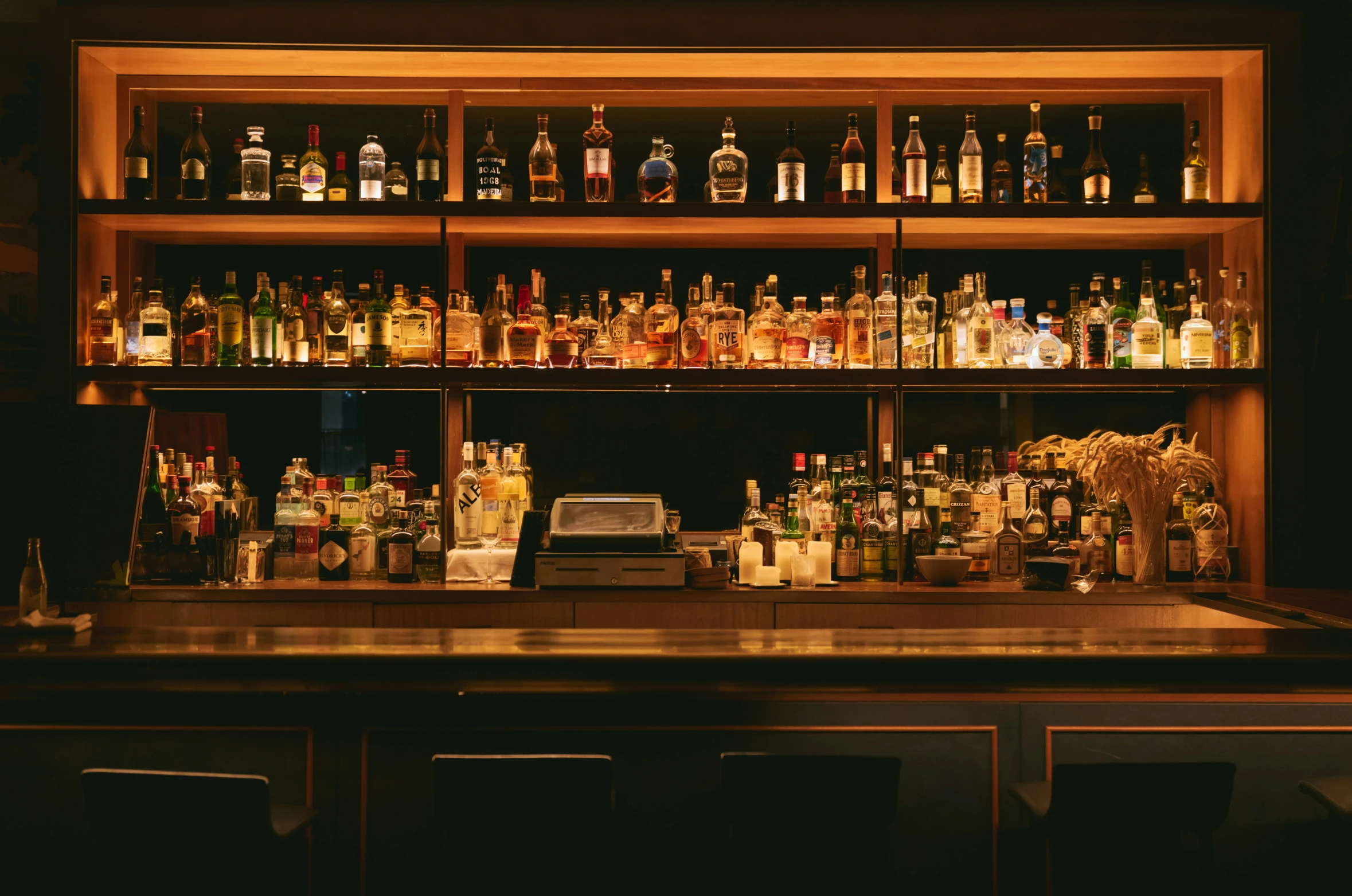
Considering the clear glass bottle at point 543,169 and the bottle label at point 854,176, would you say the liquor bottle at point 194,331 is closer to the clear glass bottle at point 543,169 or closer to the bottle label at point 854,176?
the clear glass bottle at point 543,169

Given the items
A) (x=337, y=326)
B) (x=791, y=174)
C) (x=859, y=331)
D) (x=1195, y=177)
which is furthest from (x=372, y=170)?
(x=1195, y=177)

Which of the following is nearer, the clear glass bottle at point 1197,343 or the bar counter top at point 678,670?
the bar counter top at point 678,670

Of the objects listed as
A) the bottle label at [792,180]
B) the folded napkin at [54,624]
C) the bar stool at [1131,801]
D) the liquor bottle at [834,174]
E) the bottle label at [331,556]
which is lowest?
the bar stool at [1131,801]

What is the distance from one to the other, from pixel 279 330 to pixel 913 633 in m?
2.19

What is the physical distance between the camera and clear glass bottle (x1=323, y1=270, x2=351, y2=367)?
3057 millimetres

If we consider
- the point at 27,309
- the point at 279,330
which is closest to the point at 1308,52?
the point at 279,330

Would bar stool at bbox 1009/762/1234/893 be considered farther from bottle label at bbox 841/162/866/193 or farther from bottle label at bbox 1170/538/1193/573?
bottle label at bbox 841/162/866/193

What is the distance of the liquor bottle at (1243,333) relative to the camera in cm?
295

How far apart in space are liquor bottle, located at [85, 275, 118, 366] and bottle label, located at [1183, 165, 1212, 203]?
338 cm

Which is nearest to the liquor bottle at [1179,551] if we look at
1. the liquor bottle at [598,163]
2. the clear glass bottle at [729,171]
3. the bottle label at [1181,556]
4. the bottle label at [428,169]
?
the bottle label at [1181,556]

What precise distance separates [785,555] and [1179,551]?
3.97 feet

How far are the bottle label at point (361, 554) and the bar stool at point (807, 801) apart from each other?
5.35 feet

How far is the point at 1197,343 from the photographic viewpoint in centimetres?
294

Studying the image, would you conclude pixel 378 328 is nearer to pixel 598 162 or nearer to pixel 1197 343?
pixel 598 162
